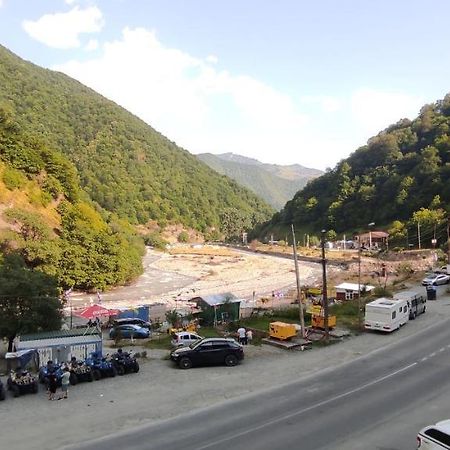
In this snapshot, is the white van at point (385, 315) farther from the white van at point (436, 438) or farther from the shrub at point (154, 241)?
the shrub at point (154, 241)

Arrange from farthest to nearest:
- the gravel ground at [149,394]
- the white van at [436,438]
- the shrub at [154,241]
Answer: the shrub at [154,241]
the gravel ground at [149,394]
the white van at [436,438]

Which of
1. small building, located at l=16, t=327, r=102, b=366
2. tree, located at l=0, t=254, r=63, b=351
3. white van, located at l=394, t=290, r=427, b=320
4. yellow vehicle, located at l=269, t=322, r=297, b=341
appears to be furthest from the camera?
white van, located at l=394, t=290, r=427, b=320

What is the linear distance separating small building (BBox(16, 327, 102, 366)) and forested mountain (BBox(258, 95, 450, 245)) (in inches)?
3035

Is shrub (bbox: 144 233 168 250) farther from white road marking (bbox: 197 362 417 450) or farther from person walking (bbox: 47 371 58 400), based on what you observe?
white road marking (bbox: 197 362 417 450)

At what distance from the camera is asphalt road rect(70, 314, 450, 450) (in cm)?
1384

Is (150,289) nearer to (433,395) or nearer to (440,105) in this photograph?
(433,395)

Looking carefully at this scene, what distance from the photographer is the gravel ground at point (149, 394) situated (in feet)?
50.1

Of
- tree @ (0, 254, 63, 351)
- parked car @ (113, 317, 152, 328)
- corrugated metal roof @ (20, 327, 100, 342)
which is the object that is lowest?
parked car @ (113, 317, 152, 328)

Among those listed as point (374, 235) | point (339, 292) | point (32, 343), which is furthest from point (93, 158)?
point (32, 343)

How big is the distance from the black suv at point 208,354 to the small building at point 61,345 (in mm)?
3876

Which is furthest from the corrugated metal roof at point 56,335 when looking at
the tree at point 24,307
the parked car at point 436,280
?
the parked car at point 436,280

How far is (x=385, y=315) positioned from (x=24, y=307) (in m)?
20.1

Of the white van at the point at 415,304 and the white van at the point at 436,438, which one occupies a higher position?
the white van at the point at 436,438

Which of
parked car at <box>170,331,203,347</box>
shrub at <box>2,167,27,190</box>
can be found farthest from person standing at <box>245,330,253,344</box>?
shrub at <box>2,167,27,190</box>
